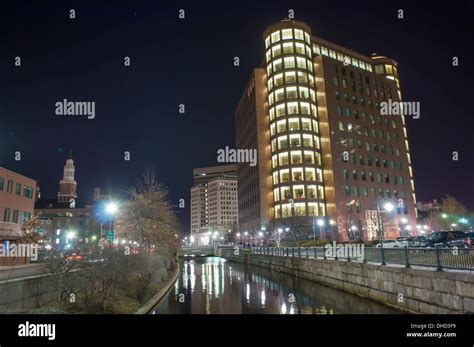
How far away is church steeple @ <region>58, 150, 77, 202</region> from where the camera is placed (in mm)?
121250

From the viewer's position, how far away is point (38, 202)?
382 ft

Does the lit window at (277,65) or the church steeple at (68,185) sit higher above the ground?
the lit window at (277,65)

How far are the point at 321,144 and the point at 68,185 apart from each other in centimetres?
9197

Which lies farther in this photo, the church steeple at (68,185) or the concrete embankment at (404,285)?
the church steeple at (68,185)

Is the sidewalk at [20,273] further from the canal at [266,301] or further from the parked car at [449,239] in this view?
the parked car at [449,239]

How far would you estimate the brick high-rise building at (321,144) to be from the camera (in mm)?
74938

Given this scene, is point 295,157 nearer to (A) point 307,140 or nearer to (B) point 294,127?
(A) point 307,140

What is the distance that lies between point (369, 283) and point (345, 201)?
57.9m

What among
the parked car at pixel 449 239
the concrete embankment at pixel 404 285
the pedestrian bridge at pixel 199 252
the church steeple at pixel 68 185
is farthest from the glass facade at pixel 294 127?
the church steeple at pixel 68 185

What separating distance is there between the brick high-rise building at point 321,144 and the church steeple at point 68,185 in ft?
230

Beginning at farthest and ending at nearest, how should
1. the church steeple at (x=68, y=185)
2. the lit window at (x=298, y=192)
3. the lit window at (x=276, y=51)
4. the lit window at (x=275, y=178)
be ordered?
the church steeple at (x=68, y=185) < the lit window at (x=276, y=51) < the lit window at (x=275, y=178) < the lit window at (x=298, y=192)

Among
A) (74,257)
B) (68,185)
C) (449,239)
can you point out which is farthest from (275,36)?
(68,185)

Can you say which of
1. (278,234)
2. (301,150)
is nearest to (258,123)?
(301,150)
